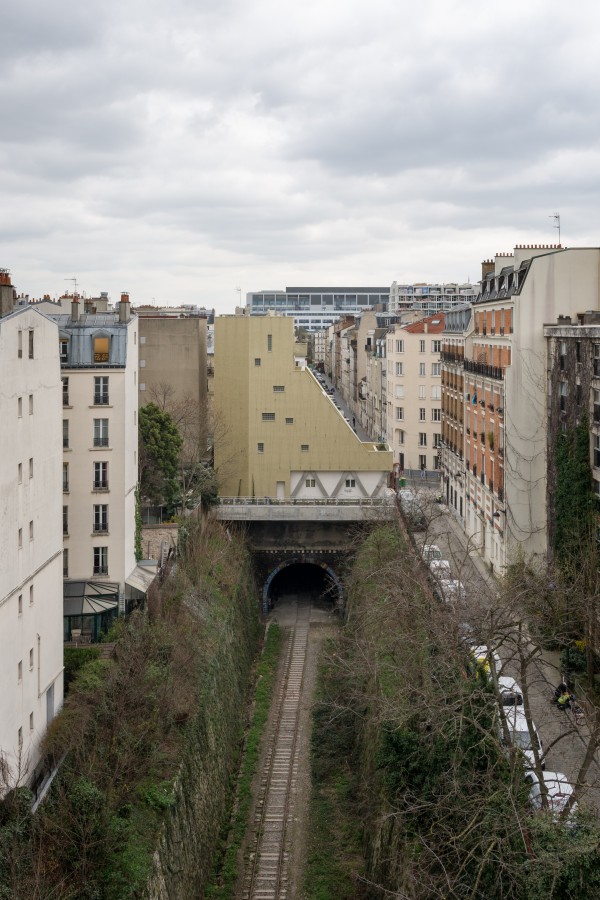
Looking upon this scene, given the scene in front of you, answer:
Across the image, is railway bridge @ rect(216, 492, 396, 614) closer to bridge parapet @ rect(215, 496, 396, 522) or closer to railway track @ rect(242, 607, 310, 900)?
bridge parapet @ rect(215, 496, 396, 522)

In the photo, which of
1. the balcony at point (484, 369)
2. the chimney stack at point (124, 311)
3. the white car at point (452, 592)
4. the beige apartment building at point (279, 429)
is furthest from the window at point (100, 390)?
the beige apartment building at point (279, 429)

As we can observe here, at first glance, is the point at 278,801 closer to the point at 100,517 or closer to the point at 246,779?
the point at 246,779

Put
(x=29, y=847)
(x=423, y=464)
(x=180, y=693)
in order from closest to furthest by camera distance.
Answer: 1. (x=29, y=847)
2. (x=180, y=693)
3. (x=423, y=464)

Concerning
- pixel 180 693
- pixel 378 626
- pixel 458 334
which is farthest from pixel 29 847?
pixel 458 334

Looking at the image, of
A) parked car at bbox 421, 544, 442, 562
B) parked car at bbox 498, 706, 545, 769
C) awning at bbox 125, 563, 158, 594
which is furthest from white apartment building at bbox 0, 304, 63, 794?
parked car at bbox 421, 544, 442, 562

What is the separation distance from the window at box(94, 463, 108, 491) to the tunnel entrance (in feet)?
59.9

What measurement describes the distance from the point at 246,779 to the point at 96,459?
1295 centimetres

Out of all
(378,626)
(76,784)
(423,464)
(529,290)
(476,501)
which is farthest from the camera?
(423,464)

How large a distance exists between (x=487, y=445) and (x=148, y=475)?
16.8 meters

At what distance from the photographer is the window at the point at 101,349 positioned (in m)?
36.8

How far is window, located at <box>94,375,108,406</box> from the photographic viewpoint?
36938 millimetres

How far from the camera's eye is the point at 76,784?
21953 millimetres

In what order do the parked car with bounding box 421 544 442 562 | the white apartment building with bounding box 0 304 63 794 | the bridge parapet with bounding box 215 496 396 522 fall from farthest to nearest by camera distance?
the bridge parapet with bounding box 215 496 396 522
the parked car with bounding box 421 544 442 562
the white apartment building with bounding box 0 304 63 794

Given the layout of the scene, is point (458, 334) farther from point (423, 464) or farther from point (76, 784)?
point (76, 784)
